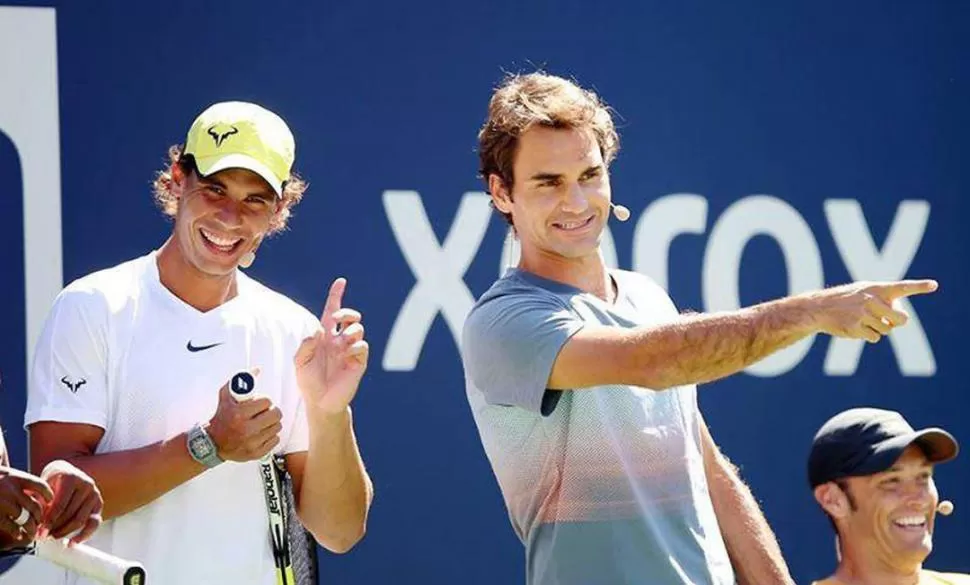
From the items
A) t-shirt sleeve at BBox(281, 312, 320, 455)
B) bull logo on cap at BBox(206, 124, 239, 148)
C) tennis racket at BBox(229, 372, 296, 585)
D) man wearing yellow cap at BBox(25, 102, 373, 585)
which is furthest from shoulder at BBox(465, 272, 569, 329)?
bull logo on cap at BBox(206, 124, 239, 148)

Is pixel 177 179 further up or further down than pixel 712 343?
further up

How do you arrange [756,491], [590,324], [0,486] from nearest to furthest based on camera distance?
1. [0,486]
2. [590,324]
3. [756,491]

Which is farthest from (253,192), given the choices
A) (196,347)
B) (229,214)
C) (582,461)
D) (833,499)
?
(833,499)

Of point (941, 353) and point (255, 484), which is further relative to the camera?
point (941, 353)

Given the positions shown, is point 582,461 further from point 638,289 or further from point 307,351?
point 307,351

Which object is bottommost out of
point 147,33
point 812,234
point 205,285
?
point 205,285

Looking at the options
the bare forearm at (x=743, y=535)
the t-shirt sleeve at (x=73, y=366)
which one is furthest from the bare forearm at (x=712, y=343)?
the t-shirt sleeve at (x=73, y=366)

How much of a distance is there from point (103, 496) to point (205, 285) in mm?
463

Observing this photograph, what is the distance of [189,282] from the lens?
331 cm

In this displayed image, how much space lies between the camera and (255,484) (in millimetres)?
3262

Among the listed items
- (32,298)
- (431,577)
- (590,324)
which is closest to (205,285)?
(590,324)

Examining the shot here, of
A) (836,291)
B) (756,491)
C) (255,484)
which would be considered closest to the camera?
(836,291)

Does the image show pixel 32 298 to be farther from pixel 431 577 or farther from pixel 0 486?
pixel 0 486

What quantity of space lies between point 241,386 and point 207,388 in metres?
0.16
